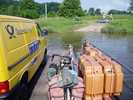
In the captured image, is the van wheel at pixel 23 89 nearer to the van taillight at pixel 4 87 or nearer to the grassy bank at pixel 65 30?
the van taillight at pixel 4 87

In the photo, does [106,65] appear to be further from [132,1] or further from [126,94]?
[132,1]

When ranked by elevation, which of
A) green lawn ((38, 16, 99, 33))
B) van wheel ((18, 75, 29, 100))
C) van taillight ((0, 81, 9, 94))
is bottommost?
green lawn ((38, 16, 99, 33))

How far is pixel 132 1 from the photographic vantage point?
121250 mm

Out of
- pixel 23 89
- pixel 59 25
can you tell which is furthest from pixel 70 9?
pixel 23 89

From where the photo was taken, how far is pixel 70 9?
318 feet

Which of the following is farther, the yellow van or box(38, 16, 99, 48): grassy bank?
box(38, 16, 99, 48): grassy bank

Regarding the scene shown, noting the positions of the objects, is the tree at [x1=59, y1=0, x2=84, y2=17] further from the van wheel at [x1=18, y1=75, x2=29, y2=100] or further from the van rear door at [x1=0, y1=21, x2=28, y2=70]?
the van wheel at [x1=18, y1=75, x2=29, y2=100]

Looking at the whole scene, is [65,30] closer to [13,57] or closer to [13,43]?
[13,43]

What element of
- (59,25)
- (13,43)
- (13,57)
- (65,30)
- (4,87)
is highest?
(13,43)

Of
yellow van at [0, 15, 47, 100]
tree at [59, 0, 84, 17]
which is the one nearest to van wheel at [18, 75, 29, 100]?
yellow van at [0, 15, 47, 100]

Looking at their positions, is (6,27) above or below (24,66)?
above

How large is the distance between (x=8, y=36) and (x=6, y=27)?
0.71 ft

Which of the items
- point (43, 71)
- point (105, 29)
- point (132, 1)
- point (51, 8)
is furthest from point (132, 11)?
point (43, 71)

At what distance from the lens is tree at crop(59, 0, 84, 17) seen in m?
96.4
